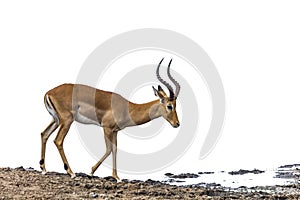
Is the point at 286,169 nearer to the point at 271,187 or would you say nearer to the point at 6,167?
the point at 271,187

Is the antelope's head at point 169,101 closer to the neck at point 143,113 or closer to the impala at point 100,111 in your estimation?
the impala at point 100,111

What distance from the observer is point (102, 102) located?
52.2ft

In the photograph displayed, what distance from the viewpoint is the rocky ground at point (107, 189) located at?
44.3 feet

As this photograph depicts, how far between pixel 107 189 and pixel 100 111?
2470mm

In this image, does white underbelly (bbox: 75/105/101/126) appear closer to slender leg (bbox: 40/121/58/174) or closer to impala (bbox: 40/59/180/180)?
impala (bbox: 40/59/180/180)

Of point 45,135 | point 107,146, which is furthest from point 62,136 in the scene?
point 107,146

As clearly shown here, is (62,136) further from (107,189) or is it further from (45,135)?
(107,189)

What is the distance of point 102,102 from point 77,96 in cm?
69

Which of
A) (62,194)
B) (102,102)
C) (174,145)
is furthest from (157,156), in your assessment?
(62,194)

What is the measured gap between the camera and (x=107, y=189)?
46.9 ft

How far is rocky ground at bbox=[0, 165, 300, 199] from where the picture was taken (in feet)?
44.3

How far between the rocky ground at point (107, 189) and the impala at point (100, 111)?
660mm

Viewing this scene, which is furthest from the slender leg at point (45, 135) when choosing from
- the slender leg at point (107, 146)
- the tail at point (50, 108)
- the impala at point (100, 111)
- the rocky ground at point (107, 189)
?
the slender leg at point (107, 146)

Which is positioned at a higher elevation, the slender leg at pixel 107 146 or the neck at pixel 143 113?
the neck at pixel 143 113
